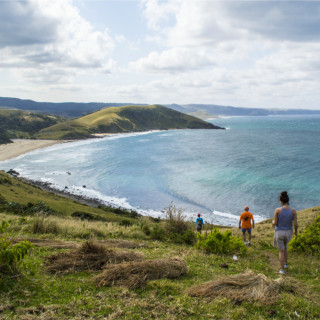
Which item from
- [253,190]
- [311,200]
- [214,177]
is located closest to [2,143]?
[214,177]

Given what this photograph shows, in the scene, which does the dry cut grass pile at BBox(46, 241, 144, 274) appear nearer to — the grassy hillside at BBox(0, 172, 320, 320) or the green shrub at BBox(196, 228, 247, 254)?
the grassy hillside at BBox(0, 172, 320, 320)

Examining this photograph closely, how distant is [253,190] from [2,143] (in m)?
117

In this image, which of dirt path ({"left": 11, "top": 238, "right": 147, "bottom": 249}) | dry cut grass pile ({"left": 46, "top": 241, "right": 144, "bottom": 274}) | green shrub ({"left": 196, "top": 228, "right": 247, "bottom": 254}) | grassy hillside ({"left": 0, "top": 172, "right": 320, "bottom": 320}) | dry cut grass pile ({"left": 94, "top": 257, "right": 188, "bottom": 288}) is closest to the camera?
grassy hillside ({"left": 0, "top": 172, "right": 320, "bottom": 320})

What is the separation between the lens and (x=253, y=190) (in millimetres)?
50500

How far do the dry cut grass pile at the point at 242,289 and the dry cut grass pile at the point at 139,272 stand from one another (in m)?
1.13

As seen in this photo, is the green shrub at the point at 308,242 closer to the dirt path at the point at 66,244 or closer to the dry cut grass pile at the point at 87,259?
the dirt path at the point at 66,244

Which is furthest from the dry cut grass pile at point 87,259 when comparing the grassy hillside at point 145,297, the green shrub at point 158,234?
the green shrub at point 158,234

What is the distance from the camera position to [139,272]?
762cm

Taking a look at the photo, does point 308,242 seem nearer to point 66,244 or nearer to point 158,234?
point 158,234

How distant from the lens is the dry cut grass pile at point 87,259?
8.02 metres

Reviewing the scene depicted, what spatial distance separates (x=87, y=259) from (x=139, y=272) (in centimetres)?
180

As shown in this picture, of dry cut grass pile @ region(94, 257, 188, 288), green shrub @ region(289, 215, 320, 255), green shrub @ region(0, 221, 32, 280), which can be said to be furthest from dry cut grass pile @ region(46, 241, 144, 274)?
green shrub @ region(289, 215, 320, 255)

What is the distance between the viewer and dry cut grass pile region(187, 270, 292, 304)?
6662 mm

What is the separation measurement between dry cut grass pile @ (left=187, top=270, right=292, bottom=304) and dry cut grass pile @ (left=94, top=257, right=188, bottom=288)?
3.71 feet
